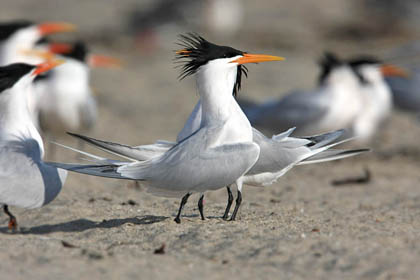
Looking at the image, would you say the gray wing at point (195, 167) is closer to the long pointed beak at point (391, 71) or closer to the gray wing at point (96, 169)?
the gray wing at point (96, 169)

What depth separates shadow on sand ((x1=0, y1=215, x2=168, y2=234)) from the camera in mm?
4234

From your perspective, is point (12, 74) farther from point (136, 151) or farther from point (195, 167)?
point (195, 167)

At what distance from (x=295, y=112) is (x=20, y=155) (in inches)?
177

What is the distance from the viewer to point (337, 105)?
827cm

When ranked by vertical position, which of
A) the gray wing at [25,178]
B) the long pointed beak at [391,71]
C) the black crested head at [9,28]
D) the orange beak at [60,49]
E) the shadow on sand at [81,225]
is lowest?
the shadow on sand at [81,225]

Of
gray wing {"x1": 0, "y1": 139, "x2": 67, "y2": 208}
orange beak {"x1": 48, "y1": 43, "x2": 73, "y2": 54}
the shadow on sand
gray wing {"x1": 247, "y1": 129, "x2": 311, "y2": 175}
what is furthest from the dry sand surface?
orange beak {"x1": 48, "y1": 43, "x2": 73, "y2": 54}

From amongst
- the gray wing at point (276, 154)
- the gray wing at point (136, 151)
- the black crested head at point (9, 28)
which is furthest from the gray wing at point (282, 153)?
the black crested head at point (9, 28)

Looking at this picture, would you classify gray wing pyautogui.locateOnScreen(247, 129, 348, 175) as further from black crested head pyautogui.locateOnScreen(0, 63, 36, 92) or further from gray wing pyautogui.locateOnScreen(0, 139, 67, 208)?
black crested head pyautogui.locateOnScreen(0, 63, 36, 92)

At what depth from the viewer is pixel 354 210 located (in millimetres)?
5223

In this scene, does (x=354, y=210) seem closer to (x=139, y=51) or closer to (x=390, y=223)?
(x=390, y=223)

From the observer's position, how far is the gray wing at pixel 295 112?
8102mm

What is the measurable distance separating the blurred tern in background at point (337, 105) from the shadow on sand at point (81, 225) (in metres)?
3.99

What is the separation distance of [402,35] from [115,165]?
13898 millimetres

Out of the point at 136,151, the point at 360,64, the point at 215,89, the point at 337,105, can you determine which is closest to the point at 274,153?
the point at 215,89
